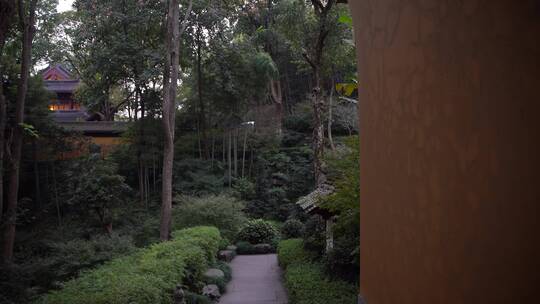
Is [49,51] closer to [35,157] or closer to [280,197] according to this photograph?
[35,157]

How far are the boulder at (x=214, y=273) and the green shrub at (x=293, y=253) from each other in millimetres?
1732

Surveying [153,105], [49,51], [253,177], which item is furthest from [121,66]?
[253,177]

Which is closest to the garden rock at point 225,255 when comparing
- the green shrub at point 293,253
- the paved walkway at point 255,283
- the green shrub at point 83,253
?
the paved walkway at point 255,283

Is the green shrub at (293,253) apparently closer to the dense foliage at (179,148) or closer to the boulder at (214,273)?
the dense foliage at (179,148)

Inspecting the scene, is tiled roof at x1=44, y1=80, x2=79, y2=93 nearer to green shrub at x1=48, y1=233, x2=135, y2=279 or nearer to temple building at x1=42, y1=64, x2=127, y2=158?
temple building at x1=42, y1=64, x2=127, y2=158

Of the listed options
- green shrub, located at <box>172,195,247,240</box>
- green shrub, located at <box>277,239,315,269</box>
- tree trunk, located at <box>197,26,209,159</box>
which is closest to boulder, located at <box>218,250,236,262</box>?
green shrub, located at <box>172,195,247,240</box>

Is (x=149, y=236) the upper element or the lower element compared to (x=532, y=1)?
lower

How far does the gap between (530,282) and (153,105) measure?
23.6m

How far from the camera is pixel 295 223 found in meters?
21.0

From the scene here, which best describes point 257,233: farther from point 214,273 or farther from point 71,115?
point 71,115

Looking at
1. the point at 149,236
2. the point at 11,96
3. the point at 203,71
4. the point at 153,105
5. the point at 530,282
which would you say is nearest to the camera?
the point at 530,282

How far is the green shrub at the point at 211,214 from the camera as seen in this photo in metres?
19.9

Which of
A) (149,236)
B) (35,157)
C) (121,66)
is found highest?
(121,66)

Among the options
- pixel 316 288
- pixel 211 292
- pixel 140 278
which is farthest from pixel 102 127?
pixel 140 278
